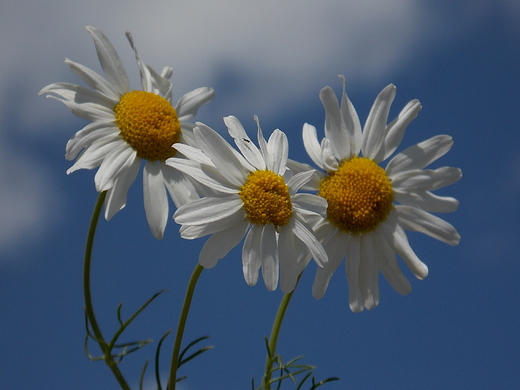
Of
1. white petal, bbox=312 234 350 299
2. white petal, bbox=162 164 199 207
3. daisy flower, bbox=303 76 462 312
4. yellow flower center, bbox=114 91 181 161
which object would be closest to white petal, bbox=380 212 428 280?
daisy flower, bbox=303 76 462 312

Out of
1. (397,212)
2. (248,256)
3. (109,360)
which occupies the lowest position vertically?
(109,360)

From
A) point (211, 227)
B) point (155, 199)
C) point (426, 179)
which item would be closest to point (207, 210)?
point (211, 227)

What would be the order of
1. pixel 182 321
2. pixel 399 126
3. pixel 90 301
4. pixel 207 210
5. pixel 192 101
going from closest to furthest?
pixel 207 210 < pixel 182 321 < pixel 90 301 < pixel 399 126 < pixel 192 101

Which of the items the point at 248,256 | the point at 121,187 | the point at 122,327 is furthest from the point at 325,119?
the point at 122,327

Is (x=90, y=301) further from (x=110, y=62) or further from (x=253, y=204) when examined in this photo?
(x=110, y=62)

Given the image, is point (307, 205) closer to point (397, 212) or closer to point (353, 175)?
point (353, 175)

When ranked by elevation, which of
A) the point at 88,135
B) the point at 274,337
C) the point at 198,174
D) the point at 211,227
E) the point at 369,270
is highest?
the point at 88,135

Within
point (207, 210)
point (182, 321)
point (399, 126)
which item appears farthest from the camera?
point (399, 126)
